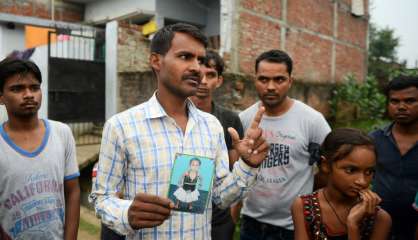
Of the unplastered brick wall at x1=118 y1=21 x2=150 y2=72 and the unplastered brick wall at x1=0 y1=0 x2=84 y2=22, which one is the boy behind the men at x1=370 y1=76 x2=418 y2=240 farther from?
the unplastered brick wall at x1=0 y1=0 x2=84 y2=22

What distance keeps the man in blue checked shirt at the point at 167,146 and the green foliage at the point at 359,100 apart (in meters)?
9.35

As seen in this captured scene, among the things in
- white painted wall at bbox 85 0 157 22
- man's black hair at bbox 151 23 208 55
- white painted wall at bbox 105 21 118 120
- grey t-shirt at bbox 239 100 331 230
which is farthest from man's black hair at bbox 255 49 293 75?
white painted wall at bbox 85 0 157 22

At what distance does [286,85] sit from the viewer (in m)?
2.59

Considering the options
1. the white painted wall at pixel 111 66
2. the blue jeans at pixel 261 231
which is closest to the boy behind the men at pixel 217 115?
the blue jeans at pixel 261 231

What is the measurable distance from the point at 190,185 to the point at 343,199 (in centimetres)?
90

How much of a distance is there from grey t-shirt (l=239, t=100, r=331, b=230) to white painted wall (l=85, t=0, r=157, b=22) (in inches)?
360

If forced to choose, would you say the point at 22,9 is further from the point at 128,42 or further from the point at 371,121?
the point at 371,121

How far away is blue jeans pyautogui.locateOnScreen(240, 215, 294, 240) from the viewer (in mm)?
2434

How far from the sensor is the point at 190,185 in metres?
1.41

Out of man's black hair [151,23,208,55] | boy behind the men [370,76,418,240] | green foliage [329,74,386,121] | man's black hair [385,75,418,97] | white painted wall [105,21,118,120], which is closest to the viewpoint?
man's black hair [151,23,208,55]

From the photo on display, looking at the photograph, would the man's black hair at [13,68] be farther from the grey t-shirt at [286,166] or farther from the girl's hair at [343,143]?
the girl's hair at [343,143]

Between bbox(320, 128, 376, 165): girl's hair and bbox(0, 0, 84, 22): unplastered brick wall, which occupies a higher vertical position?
bbox(0, 0, 84, 22): unplastered brick wall

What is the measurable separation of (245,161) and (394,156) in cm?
→ 132

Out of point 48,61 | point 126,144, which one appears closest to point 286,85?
point 126,144
